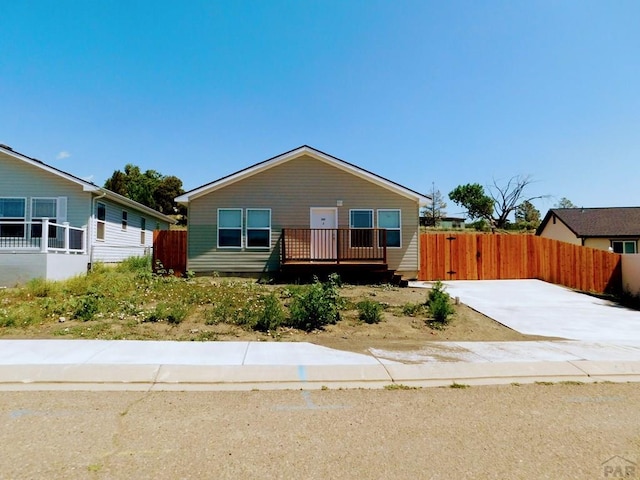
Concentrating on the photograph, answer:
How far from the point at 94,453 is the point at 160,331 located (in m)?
4.55

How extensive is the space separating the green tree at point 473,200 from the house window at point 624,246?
32150mm

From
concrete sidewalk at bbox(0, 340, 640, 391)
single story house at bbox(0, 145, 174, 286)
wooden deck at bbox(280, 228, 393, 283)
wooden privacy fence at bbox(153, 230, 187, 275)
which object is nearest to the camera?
concrete sidewalk at bbox(0, 340, 640, 391)

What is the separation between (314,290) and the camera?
329 inches

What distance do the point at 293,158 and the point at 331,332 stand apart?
9277mm

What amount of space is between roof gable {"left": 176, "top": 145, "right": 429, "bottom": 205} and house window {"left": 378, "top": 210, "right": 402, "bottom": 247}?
0.92m

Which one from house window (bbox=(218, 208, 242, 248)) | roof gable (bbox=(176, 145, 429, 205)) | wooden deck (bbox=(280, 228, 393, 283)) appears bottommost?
wooden deck (bbox=(280, 228, 393, 283))

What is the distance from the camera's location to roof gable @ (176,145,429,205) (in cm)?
1503

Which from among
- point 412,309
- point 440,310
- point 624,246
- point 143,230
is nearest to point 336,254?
point 412,309

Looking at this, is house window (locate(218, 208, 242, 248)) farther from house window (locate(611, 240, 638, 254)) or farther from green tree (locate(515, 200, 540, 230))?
green tree (locate(515, 200, 540, 230))

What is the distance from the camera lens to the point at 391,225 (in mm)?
15695

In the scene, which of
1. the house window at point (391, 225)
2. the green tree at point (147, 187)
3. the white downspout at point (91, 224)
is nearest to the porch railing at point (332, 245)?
the house window at point (391, 225)

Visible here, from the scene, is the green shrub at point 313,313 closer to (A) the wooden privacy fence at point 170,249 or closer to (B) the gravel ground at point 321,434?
(B) the gravel ground at point 321,434

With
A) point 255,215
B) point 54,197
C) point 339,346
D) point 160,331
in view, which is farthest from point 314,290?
point 54,197

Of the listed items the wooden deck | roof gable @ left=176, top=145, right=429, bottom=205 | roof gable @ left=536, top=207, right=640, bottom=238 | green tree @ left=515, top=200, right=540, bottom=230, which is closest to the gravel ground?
the wooden deck
